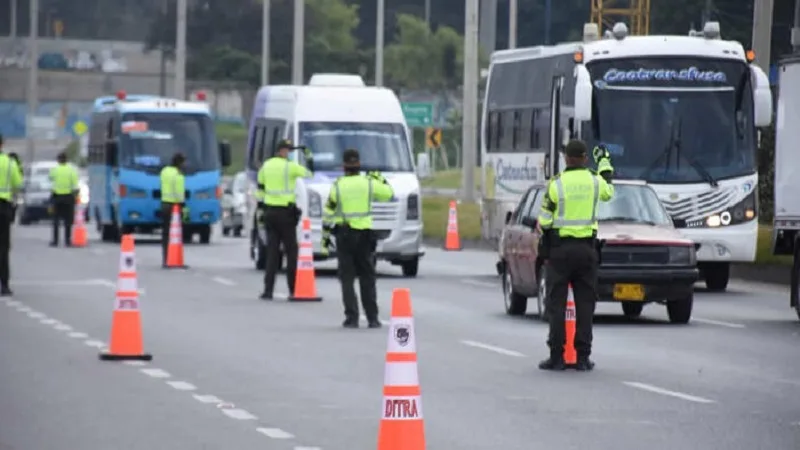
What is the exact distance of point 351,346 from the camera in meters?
21.1

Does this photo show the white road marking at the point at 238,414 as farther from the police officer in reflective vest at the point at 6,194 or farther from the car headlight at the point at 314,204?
the car headlight at the point at 314,204

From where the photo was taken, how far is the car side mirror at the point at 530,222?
81.0 feet

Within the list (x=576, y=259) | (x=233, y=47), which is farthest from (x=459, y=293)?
(x=233, y=47)

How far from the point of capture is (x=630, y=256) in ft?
78.7

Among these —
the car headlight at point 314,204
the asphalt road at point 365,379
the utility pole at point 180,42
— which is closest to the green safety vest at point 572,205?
the asphalt road at point 365,379

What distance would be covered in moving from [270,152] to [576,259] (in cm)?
1861

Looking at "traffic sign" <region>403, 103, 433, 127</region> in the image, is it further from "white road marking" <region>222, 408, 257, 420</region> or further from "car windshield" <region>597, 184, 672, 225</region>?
"white road marking" <region>222, 408, 257, 420</region>

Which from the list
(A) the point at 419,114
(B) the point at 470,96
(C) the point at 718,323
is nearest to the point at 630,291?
(C) the point at 718,323

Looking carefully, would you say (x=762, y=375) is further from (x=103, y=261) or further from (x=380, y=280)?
(x=103, y=261)

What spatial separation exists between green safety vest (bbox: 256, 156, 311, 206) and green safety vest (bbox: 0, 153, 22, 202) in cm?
309

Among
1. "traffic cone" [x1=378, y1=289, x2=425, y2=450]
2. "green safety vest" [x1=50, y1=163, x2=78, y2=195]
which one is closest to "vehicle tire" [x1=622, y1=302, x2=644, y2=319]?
"traffic cone" [x1=378, y1=289, x2=425, y2=450]

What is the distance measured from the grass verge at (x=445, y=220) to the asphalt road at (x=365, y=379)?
20889 mm

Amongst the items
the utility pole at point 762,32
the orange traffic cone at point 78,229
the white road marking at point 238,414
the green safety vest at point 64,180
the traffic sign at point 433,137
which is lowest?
the orange traffic cone at point 78,229

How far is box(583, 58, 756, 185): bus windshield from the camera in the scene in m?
31.2
